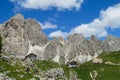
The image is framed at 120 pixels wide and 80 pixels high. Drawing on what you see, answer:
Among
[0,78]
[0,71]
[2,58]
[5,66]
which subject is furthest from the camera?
[2,58]

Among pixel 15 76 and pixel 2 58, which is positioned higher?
pixel 2 58

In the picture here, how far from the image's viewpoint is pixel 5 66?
7106 inches

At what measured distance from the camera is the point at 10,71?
176250mm

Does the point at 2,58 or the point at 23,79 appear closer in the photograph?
the point at 23,79

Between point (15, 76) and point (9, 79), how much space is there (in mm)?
15402

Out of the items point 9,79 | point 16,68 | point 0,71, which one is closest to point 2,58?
point 16,68

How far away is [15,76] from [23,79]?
197 inches

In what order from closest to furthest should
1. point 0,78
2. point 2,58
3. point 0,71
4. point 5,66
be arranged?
point 0,78 < point 0,71 < point 5,66 < point 2,58

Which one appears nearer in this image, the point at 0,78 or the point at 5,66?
the point at 0,78

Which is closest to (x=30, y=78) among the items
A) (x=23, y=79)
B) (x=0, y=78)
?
(x=23, y=79)

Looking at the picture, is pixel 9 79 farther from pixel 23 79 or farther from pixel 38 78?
pixel 38 78

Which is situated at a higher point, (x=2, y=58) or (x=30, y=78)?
(x=2, y=58)

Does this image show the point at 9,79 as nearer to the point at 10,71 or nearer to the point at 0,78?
the point at 0,78

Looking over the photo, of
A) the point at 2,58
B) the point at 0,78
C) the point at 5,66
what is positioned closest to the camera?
the point at 0,78
